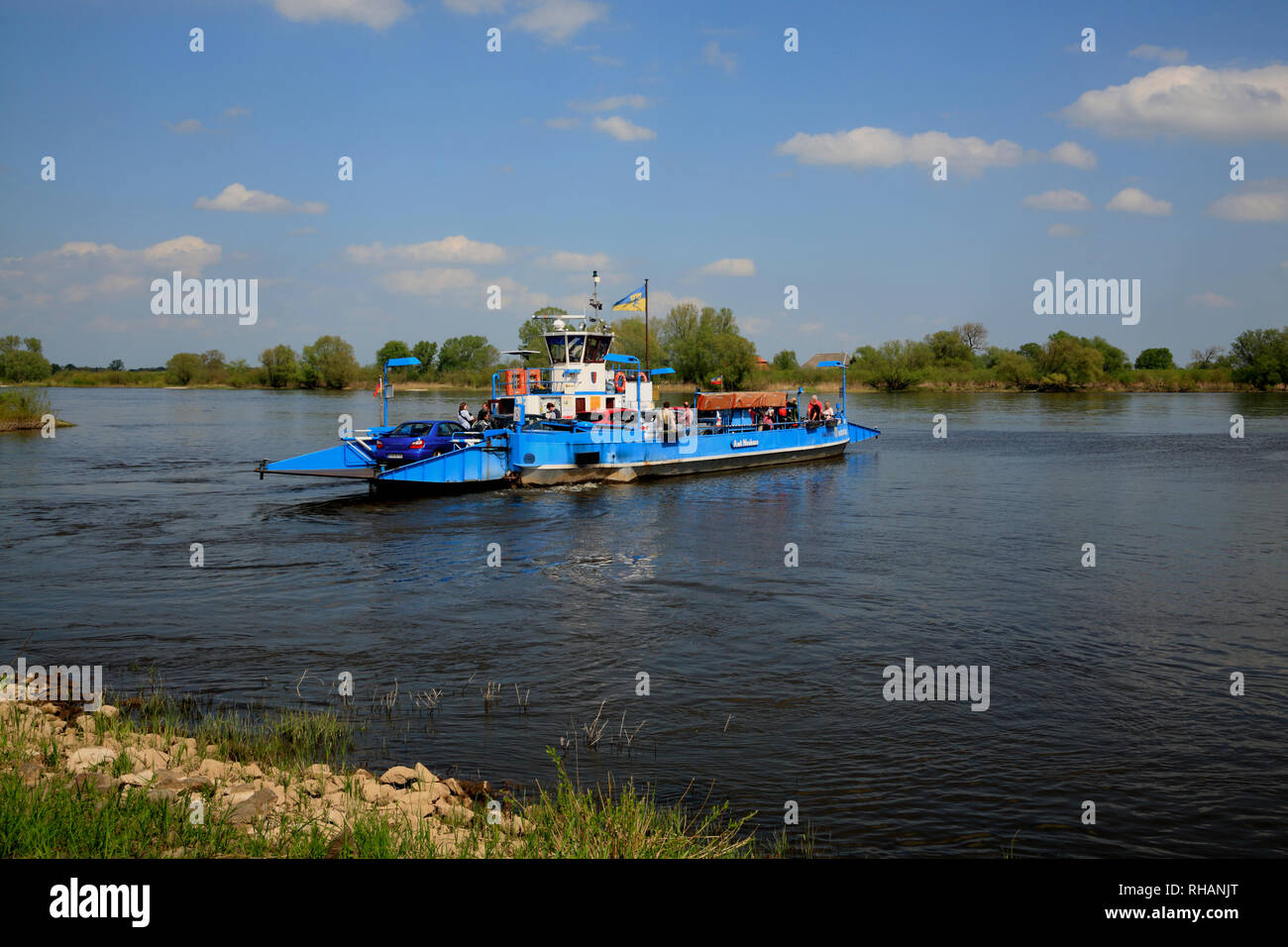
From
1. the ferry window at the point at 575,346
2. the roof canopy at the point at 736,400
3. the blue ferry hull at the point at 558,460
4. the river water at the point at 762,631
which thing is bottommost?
the river water at the point at 762,631

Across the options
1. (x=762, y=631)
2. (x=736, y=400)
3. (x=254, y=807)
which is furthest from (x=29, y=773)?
(x=736, y=400)

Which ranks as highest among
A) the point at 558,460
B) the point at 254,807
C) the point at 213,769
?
the point at 558,460

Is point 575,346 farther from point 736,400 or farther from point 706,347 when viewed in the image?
point 706,347

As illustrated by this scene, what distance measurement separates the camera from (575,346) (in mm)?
39531

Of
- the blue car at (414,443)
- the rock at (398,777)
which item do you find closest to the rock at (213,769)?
the rock at (398,777)

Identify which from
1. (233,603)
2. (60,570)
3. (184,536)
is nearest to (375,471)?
(184,536)

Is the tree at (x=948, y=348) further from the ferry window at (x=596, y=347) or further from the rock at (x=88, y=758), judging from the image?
the rock at (x=88, y=758)

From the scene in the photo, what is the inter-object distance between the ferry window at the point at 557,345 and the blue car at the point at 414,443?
22.3 feet

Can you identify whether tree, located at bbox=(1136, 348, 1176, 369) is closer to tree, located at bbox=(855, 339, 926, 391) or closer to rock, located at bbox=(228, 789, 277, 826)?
tree, located at bbox=(855, 339, 926, 391)

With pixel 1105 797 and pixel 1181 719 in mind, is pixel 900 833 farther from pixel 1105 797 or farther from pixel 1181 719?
pixel 1181 719

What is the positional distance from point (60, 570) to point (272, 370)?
5749 inches

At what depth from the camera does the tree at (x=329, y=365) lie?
148625mm

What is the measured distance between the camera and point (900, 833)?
890 centimetres

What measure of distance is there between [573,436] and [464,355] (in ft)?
422
